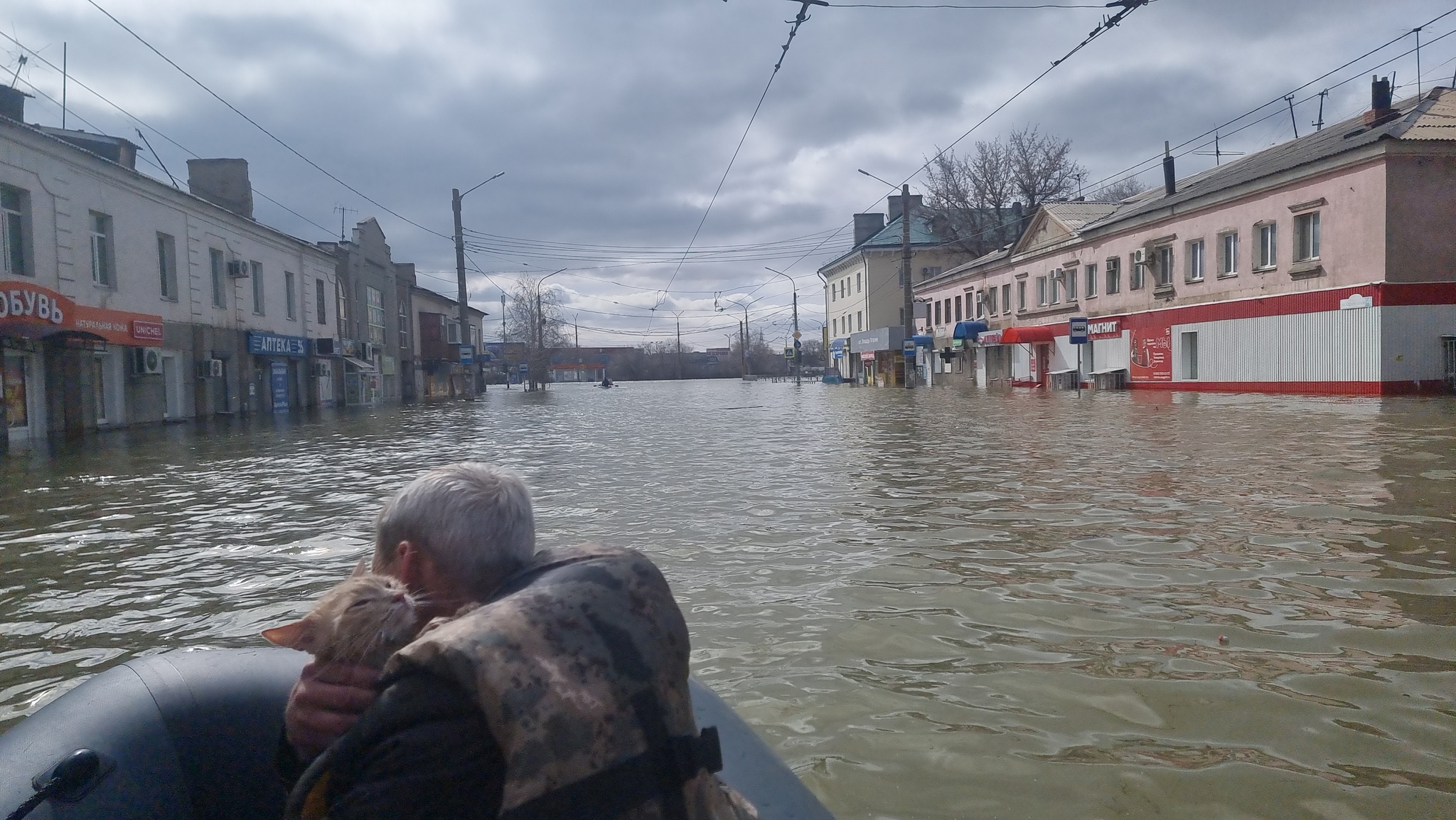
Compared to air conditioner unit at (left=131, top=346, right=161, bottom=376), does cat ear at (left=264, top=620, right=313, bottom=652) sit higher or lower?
lower

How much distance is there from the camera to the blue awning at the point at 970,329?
44844 mm

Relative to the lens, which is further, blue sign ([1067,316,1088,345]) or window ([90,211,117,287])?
blue sign ([1067,316,1088,345])

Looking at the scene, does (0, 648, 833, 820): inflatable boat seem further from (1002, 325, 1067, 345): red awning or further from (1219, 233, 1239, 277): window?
(1002, 325, 1067, 345): red awning

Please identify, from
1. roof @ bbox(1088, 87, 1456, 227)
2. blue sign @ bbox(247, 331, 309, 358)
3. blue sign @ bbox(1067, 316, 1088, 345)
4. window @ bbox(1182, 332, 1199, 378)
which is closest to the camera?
roof @ bbox(1088, 87, 1456, 227)

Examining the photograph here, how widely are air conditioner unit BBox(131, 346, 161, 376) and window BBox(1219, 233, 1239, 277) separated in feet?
96.9

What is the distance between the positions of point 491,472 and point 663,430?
60.1 feet

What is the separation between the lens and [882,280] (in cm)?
6103

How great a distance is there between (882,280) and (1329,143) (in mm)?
36598

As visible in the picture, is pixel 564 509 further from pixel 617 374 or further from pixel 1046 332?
pixel 617 374

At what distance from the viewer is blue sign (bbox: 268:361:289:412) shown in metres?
31.9

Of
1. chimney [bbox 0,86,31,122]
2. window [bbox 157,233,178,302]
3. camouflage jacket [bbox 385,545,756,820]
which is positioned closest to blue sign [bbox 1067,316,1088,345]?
window [bbox 157,233,178,302]

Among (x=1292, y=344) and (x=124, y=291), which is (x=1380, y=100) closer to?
(x=1292, y=344)

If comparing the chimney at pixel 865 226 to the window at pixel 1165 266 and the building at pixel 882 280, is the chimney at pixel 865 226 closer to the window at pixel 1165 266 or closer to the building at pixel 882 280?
the building at pixel 882 280

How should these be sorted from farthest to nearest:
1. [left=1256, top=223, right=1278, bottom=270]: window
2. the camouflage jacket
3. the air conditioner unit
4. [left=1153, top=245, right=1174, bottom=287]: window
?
[left=1153, top=245, right=1174, bottom=287]: window
[left=1256, top=223, right=1278, bottom=270]: window
the air conditioner unit
the camouflage jacket
